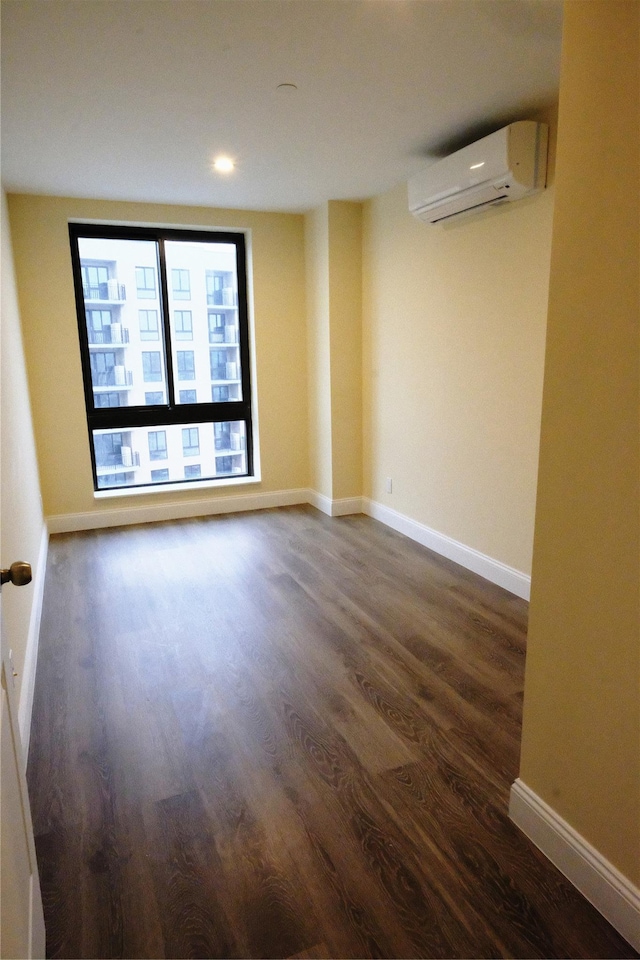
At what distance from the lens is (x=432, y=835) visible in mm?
A: 1673

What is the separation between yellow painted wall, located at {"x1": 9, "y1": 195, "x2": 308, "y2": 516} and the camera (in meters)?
4.19

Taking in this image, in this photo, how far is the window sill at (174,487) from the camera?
4742 millimetres

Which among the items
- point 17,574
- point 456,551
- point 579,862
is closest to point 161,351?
point 456,551

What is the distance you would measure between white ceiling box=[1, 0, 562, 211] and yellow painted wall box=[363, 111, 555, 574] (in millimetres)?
533

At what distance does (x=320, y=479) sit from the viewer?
16.8 feet

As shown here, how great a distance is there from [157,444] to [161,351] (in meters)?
0.79

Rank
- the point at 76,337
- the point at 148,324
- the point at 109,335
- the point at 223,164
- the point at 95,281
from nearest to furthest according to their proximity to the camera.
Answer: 1. the point at 223,164
2. the point at 76,337
3. the point at 95,281
4. the point at 109,335
5. the point at 148,324

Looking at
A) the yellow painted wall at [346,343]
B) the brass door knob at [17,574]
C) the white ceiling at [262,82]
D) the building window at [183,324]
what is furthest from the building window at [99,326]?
the brass door knob at [17,574]

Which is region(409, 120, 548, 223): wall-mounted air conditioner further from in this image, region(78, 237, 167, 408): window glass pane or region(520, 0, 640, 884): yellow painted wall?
region(78, 237, 167, 408): window glass pane

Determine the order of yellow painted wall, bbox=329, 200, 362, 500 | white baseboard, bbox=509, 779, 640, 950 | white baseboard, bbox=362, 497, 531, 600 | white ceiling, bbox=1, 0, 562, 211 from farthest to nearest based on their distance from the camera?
yellow painted wall, bbox=329, 200, 362, 500, white baseboard, bbox=362, 497, 531, 600, white ceiling, bbox=1, 0, 562, 211, white baseboard, bbox=509, 779, 640, 950

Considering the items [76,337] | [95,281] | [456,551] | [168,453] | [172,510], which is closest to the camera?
[456,551]

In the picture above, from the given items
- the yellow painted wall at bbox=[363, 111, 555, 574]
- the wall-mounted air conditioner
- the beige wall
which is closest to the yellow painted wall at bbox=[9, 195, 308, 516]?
the beige wall

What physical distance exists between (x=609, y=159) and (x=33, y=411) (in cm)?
414

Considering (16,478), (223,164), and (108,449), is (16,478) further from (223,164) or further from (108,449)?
Answer: (223,164)
